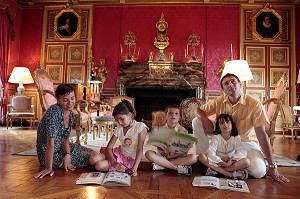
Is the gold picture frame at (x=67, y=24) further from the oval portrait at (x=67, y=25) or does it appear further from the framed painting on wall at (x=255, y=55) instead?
the framed painting on wall at (x=255, y=55)

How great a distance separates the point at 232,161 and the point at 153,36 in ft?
19.4

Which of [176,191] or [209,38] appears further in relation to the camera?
[209,38]

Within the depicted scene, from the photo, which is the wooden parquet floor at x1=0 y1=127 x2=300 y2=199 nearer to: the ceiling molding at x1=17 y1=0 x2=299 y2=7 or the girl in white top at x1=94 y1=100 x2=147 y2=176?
the girl in white top at x1=94 y1=100 x2=147 y2=176

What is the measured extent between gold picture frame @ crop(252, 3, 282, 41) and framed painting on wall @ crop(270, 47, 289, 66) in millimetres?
338

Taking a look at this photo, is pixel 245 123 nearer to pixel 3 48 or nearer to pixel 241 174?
pixel 241 174

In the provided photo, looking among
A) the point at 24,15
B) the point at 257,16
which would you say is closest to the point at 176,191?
the point at 257,16

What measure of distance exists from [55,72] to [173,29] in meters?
3.71

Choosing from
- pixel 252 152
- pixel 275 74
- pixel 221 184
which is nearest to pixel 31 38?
pixel 275 74

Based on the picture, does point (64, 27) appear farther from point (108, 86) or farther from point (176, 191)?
point (176, 191)

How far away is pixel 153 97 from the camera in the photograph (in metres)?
7.46

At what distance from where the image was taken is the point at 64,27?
7652 mm

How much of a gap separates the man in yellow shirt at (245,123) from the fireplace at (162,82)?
430cm

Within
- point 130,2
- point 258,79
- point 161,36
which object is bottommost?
point 258,79

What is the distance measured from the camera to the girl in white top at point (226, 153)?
1.97 meters
